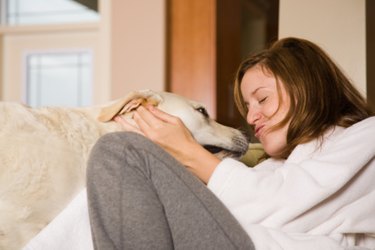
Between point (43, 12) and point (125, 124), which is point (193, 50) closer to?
point (125, 124)

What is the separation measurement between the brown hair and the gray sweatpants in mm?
396

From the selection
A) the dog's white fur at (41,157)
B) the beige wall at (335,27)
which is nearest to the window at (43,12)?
the beige wall at (335,27)

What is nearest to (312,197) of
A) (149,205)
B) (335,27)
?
(149,205)

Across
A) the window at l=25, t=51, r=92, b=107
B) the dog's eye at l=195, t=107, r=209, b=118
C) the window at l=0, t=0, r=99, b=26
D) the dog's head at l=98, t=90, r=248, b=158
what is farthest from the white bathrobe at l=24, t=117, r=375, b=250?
the window at l=0, t=0, r=99, b=26

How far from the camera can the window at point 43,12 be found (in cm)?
327

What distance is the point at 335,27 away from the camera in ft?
5.96

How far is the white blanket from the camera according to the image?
1035 mm

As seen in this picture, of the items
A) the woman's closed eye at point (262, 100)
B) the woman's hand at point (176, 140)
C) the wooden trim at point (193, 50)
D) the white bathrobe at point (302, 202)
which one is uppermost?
the wooden trim at point (193, 50)

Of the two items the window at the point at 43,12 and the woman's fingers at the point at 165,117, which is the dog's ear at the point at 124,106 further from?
the window at the point at 43,12

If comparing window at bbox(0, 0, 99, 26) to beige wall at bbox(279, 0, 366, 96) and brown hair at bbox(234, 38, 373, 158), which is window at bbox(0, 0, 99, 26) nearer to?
beige wall at bbox(279, 0, 366, 96)

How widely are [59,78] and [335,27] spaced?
82.8 inches

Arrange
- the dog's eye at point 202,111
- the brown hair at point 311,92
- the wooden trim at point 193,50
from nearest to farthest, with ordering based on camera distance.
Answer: the brown hair at point 311,92, the dog's eye at point 202,111, the wooden trim at point 193,50

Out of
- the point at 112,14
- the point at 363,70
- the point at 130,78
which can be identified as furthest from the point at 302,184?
the point at 112,14

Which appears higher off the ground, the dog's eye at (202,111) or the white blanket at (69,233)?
the dog's eye at (202,111)
